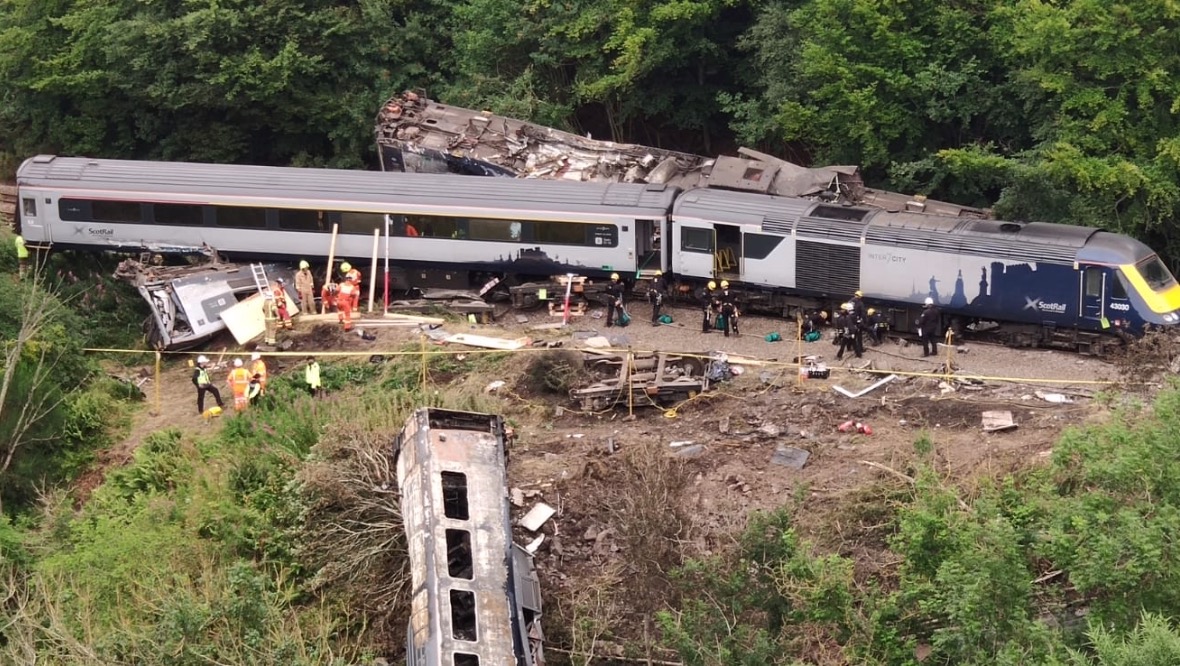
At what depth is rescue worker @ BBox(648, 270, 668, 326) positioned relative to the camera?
93.8ft

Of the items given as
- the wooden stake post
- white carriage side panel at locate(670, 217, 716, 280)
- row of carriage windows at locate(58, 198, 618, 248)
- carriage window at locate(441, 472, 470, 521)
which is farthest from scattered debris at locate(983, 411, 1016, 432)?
the wooden stake post

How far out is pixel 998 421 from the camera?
76.5 ft

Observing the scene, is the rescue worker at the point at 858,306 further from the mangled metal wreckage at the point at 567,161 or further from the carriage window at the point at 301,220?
the carriage window at the point at 301,220

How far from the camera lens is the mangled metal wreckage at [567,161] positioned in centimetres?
2991

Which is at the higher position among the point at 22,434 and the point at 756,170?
the point at 756,170

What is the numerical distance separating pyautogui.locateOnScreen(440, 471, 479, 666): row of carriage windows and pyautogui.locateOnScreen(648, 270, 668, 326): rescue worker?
9098 millimetres

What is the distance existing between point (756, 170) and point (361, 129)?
10.7 m

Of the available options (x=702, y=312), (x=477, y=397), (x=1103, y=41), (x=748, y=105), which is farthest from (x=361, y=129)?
(x=1103, y=41)

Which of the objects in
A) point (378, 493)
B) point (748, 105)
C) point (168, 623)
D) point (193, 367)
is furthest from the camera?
point (748, 105)

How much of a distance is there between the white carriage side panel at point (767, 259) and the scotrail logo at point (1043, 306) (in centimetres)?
422

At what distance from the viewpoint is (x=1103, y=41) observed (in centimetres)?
2827

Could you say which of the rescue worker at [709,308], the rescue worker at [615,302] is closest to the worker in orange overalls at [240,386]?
the rescue worker at [615,302]

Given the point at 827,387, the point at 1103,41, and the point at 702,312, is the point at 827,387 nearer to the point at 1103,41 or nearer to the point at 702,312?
the point at 702,312

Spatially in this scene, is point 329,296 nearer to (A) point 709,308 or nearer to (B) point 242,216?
(B) point 242,216
